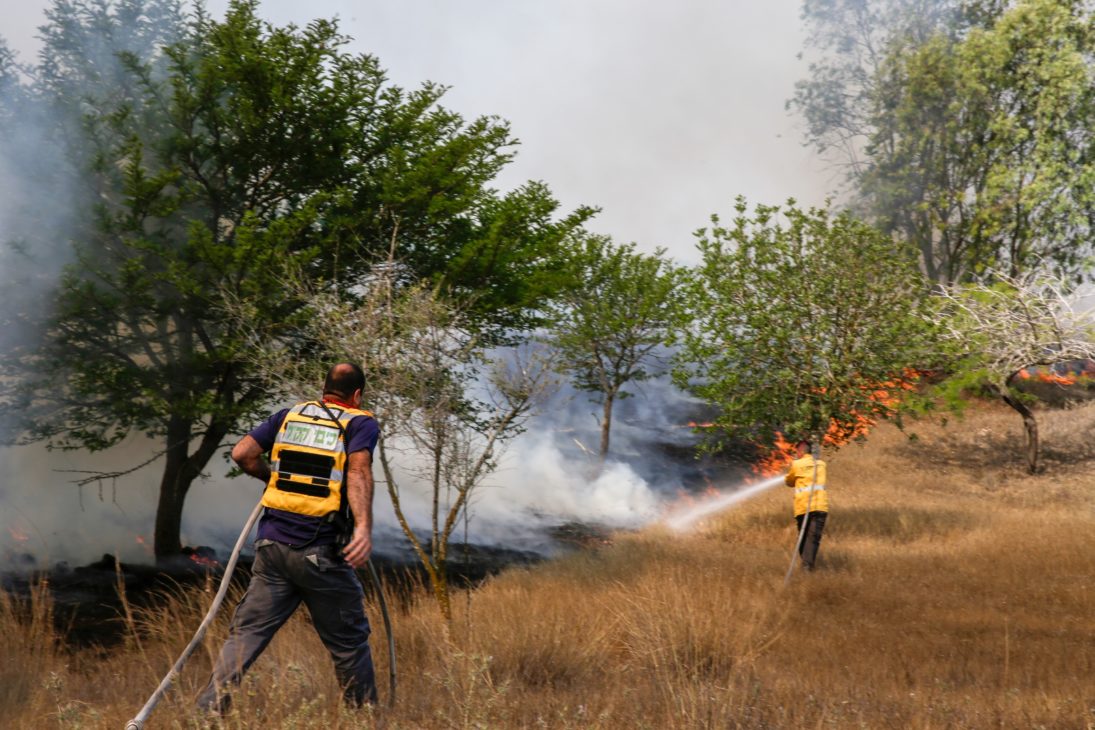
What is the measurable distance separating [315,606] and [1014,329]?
20.5m

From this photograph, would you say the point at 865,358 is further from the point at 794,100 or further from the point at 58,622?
the point at 794,100

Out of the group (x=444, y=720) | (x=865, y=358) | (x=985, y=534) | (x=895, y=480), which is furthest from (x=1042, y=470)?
(x=444, y=720)

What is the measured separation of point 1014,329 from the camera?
2117 cm

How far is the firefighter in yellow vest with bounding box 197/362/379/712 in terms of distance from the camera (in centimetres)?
425

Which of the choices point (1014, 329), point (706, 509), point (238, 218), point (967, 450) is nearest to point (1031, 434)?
point (967, 450)

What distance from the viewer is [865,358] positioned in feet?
50.0

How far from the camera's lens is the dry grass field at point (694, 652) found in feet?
14.4

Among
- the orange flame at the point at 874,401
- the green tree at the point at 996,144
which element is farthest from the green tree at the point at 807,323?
the green tree at the point at 996,144

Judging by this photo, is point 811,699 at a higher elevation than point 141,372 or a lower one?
lower

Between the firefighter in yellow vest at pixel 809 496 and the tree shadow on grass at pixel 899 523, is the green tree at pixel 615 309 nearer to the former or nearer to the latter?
the tree shadow on grass at pixel 899 523

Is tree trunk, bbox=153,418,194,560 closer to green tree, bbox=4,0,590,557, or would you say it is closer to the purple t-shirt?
green tree, bbox=4,0,590,557

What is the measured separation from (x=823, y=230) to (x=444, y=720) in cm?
1325

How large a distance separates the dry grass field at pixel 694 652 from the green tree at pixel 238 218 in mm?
4378

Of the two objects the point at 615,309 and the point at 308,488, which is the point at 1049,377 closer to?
the point at 615,309
